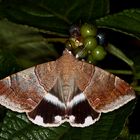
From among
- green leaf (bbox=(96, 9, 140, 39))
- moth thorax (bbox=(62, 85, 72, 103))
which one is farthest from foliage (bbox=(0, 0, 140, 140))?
moth thorax (bbox=(62, 85, 72, 103))

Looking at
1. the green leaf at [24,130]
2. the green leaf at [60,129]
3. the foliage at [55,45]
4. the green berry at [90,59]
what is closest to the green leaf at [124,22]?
the foliage at [55,45]

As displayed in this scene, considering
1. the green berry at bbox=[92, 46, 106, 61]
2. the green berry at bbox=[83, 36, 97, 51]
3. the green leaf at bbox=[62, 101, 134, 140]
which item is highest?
the green berry at bbox=[83, 36, 97, 51]

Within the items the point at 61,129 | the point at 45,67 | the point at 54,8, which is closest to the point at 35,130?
the point at 61,129

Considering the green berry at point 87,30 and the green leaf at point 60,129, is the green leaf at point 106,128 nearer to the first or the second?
the green leaf at point 60,129

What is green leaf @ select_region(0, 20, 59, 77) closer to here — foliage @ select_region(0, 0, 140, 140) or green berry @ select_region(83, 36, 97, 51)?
foliage @ select_region(0, 0, 140, 140)

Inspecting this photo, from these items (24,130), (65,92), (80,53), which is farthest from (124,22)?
(24,130)

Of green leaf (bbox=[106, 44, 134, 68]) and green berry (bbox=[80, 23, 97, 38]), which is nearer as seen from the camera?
green berry (bbox=[80, 23, 97, 38])

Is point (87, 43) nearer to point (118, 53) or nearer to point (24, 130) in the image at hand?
point (118, 53)
